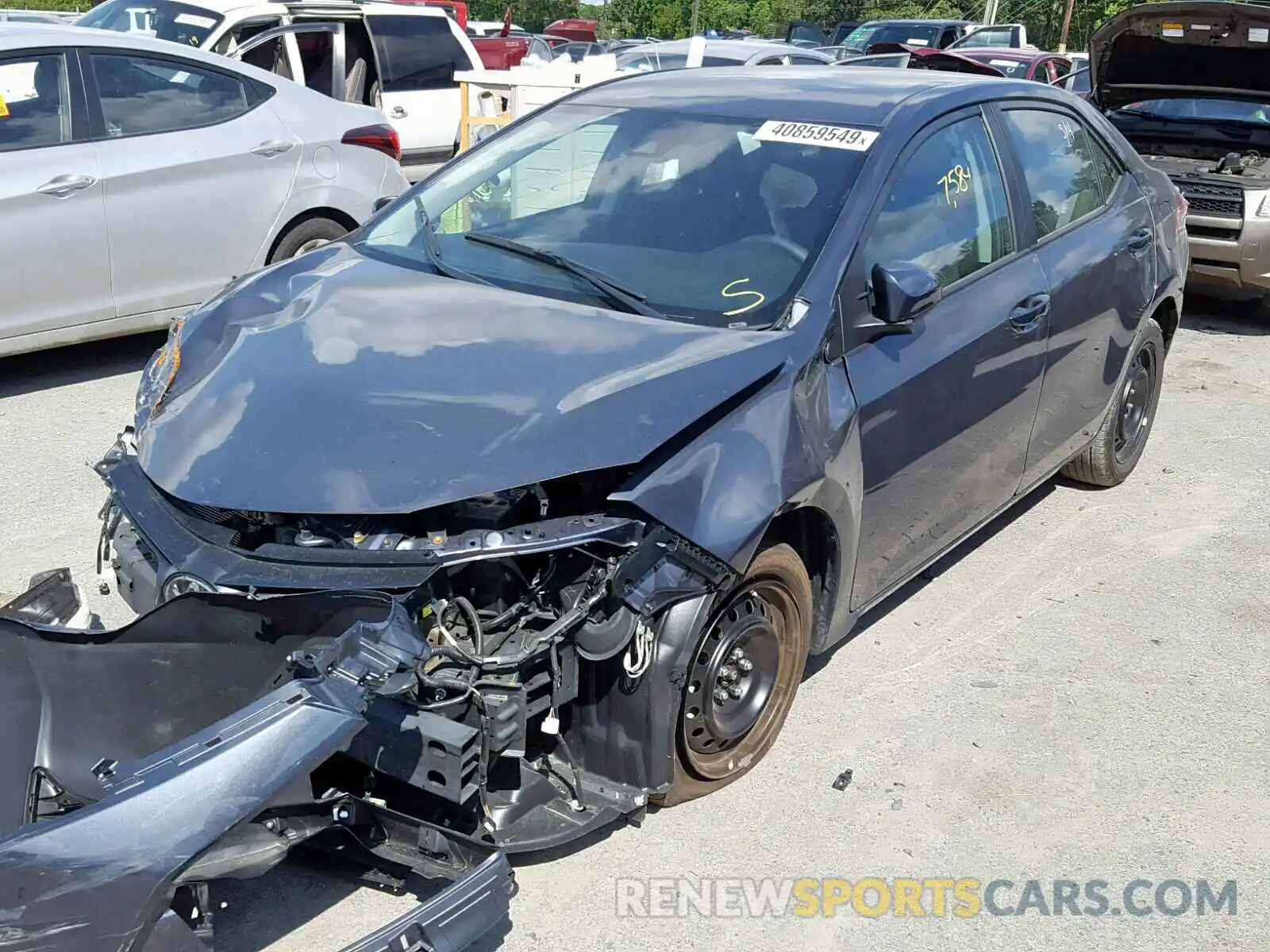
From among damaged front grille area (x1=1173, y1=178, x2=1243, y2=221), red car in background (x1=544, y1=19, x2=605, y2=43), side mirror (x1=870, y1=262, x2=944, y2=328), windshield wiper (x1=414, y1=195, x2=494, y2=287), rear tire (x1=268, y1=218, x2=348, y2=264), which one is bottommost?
damaged front grille area (x1=1173, y1=178, x2=1243, y2=221)

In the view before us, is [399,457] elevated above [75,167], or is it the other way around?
[75,167]

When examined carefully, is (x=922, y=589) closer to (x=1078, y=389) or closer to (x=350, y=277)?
(x=1078, y=389)

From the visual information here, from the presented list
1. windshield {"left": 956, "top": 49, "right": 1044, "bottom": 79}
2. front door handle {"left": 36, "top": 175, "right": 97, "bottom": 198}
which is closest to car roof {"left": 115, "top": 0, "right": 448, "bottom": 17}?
front door handle {"left": 36, "top": 175, "right": 97, "bottom": 198}

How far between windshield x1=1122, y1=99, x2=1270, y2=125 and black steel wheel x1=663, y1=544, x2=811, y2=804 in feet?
22.6

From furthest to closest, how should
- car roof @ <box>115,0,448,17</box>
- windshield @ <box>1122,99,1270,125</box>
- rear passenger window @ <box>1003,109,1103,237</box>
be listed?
1. car roof @ <box>115,0,448,17</box>
2. windshield @ <box>1122,99,1270,125</box>
3. rear passenger window @ <box>1003,109,1103,237</box>

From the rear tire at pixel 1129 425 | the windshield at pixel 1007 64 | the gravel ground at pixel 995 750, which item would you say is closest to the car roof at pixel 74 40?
the gravel ground at pixel 995 750

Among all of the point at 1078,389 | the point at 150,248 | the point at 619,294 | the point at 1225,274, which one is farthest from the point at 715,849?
the point at 1225,274

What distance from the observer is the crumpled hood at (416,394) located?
2.73 meters

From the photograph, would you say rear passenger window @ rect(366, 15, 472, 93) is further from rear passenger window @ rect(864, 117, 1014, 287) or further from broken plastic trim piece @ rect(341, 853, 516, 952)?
broken plastic trim piece @ rect(341, 853, 516, 952)

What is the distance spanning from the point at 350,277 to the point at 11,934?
85.7 inches

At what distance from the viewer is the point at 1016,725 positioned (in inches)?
151

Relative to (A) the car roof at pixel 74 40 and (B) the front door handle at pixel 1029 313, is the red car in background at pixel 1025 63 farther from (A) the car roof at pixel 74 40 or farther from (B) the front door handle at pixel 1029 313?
(B) the front door handle at pixel 1029 313

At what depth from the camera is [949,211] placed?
391 cm

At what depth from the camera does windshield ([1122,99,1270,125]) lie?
28.3 feet
